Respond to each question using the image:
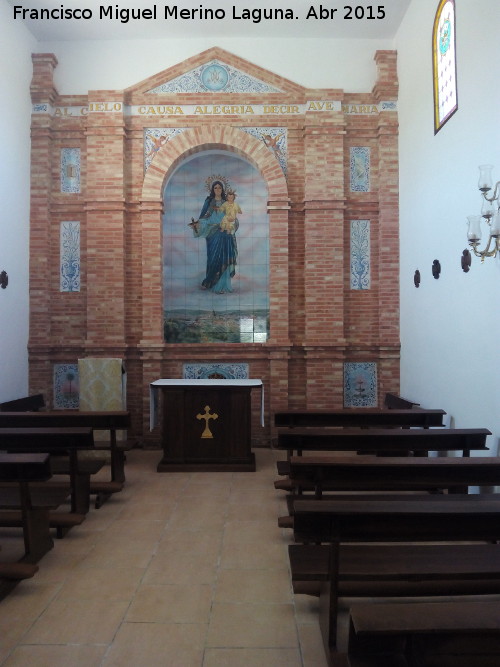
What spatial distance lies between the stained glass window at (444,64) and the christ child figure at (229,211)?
12.2 feet

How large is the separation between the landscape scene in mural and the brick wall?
0.57 m

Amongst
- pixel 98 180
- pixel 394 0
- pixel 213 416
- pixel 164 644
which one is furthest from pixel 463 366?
pixel 98 180

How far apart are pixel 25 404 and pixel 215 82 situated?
592cm

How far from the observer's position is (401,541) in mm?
3059

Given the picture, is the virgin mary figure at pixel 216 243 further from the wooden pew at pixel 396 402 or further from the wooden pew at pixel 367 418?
the wooden pew at pixel 367 418

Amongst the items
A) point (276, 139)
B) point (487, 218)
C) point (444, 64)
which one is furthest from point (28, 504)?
point (276, 139)

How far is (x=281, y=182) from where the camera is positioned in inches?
377

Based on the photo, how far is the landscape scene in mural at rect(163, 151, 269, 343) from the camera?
10094 millimetres

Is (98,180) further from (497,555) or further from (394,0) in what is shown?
(497,555)

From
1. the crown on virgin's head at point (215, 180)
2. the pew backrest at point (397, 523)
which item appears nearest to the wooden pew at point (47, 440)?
the pew backrest at point (397, 523)

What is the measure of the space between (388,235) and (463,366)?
358cm

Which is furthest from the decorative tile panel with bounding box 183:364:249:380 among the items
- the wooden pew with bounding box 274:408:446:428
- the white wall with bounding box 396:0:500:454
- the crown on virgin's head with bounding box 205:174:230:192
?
the crown on virgin's head with bounding box 205:174:230:192

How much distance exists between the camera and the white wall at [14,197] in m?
8.48

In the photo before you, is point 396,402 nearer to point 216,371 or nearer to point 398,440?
point 216,371
